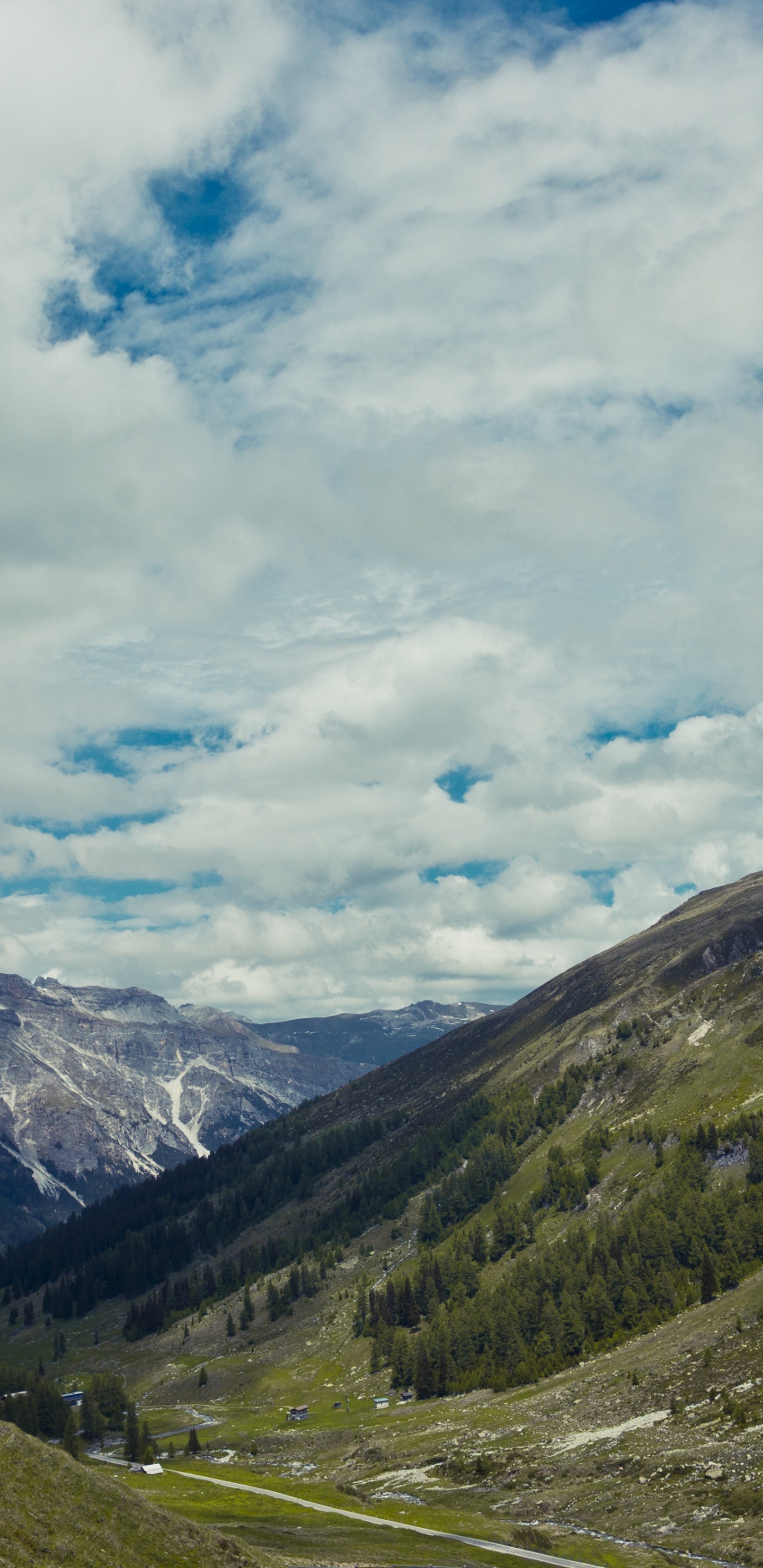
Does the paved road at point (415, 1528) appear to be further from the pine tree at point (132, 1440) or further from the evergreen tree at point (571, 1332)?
the evergreen tree at point (571, 1332)

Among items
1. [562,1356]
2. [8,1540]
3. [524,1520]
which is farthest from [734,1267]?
[8,1540]

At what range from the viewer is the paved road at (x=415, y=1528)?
310 ft

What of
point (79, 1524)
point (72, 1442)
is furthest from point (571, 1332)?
point (79, 1524)

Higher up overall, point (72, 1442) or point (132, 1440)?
point (72, 1442)

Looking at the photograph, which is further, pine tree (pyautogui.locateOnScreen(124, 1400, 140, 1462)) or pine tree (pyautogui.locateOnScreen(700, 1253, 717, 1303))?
pine tree (pyautogui.locateOnScreen(700, 1253, 717, 1303))

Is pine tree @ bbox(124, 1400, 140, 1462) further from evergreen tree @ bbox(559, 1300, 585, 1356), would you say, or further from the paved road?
evergreen tree @ bbox(559, 1300, 585, 1356)

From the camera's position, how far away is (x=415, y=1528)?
359ft

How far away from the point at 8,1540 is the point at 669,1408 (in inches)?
3969

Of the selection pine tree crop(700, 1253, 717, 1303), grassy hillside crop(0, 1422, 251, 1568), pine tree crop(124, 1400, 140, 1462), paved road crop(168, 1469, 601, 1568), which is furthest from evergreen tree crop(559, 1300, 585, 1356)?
grassy hillside crop(0, 1422, 251, 1568)

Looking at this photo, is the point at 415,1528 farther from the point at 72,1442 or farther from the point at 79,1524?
the point at 72,1442

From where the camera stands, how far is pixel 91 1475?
70.2m

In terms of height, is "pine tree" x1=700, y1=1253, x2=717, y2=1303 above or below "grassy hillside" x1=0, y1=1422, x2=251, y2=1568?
below

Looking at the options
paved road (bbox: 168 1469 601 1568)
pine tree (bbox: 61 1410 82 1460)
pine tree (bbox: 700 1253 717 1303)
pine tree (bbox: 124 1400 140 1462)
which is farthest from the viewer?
pine tree (bbox: 700 1253 717 1303)

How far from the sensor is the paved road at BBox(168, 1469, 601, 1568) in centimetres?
9450
